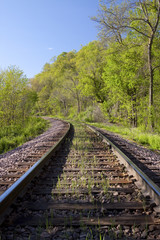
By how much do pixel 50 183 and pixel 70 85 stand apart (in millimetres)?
35923

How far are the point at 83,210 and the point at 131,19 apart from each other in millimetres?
12558

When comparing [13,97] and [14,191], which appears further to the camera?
[13,97]

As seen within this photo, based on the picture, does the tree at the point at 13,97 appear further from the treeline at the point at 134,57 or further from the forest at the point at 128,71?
the treeline at the point at 134,57

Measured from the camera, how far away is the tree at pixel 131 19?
461 inches

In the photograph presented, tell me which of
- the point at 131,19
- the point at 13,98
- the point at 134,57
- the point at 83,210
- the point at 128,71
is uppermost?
the point at 131,19

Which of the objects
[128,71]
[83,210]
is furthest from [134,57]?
[83,210]

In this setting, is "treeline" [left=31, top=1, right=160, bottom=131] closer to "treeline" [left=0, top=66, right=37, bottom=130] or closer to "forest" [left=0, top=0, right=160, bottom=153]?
"forest" [left=0, top=0, right=160, bottom=153]

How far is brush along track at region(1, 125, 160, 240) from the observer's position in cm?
187

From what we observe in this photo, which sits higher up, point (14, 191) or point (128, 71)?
point (128, 71)

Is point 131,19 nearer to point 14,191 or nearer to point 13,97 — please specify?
point 13,97

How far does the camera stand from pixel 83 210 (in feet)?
7.47

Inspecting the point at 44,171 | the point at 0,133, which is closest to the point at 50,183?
the point at 44,171

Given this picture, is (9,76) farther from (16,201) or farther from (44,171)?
(16,201)

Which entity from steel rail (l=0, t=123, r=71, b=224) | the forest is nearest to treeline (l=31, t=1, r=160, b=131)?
the forest
